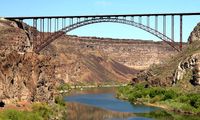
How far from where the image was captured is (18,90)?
45.1 metres

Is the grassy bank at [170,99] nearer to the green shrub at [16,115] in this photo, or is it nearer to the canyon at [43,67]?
the canyon at [43,67]

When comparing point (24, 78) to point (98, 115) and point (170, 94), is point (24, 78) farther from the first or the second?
point (170, 94)

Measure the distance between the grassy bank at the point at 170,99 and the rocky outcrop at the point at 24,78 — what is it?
19486mm

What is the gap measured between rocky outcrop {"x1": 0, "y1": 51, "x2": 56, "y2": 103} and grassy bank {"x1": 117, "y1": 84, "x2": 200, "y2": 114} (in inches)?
767

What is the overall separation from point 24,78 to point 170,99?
1209 inches

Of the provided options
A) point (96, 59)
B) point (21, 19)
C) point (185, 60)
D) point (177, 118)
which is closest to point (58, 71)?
point (96, 59)

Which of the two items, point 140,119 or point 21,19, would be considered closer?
point 140,119

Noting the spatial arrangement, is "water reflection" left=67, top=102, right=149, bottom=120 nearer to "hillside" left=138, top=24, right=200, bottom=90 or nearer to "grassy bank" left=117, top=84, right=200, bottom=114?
"grassy bank" left=117, top=84, right=200, bottom=114

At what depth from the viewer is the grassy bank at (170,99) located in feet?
206

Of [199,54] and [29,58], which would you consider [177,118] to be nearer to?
[29,58]

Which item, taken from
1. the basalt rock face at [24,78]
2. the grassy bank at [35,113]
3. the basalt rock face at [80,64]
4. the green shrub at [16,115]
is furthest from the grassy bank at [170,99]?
the basalt rock face at [80,64]

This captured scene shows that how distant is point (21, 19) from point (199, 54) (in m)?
34.2

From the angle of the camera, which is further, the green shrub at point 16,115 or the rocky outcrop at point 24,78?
the rocky outcrop at point 24,78

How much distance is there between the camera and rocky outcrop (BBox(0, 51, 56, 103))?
142ft
